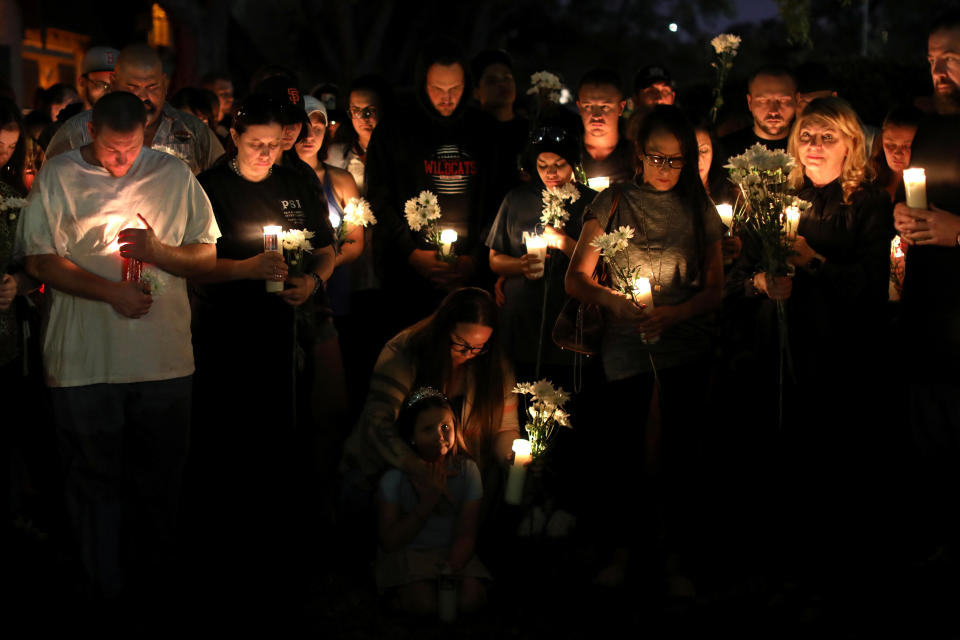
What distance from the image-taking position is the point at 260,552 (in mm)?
5410

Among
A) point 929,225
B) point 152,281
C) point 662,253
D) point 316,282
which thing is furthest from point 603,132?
point 152,281

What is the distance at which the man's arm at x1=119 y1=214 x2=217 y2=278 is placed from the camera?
15.3 feet

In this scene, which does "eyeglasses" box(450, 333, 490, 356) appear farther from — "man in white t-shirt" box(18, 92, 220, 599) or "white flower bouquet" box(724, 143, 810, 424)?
"white flower bouquet" box(724, 143, 810, 424)

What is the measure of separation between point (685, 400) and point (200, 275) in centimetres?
235

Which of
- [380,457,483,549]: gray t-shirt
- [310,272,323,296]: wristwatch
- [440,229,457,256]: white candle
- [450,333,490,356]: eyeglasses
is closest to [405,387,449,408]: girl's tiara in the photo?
[450,333,490,356]: eyeglasses

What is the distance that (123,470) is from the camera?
5043 millimetres

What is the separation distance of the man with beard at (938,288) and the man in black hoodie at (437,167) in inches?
107

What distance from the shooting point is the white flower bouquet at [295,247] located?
533cm

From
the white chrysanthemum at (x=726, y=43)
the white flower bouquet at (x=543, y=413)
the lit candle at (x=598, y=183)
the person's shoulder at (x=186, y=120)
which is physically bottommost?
the white flower bouquet at (x=543, y=413)

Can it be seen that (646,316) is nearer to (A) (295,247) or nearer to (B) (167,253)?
(A) (295,247)

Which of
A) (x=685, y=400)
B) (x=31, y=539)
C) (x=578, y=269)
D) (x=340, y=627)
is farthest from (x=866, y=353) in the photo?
(x=31, y=539)

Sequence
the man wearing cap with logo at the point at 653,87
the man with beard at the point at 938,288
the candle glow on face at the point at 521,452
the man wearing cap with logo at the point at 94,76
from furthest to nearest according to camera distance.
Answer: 1. the man wearing cap with logo at the point at 653,87
2. the man wearing cap with logo at the point at 94,76
3. the candle glow on face at the point at 521,452
4. the man with beard at the point at 938,288

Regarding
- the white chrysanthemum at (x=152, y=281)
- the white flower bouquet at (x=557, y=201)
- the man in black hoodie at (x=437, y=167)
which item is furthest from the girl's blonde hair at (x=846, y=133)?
the white chrysanthemum at (x=152, y=281)

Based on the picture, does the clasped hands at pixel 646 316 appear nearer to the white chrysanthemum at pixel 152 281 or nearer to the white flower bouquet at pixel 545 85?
the white chrysanthemum at pixel 152 281
